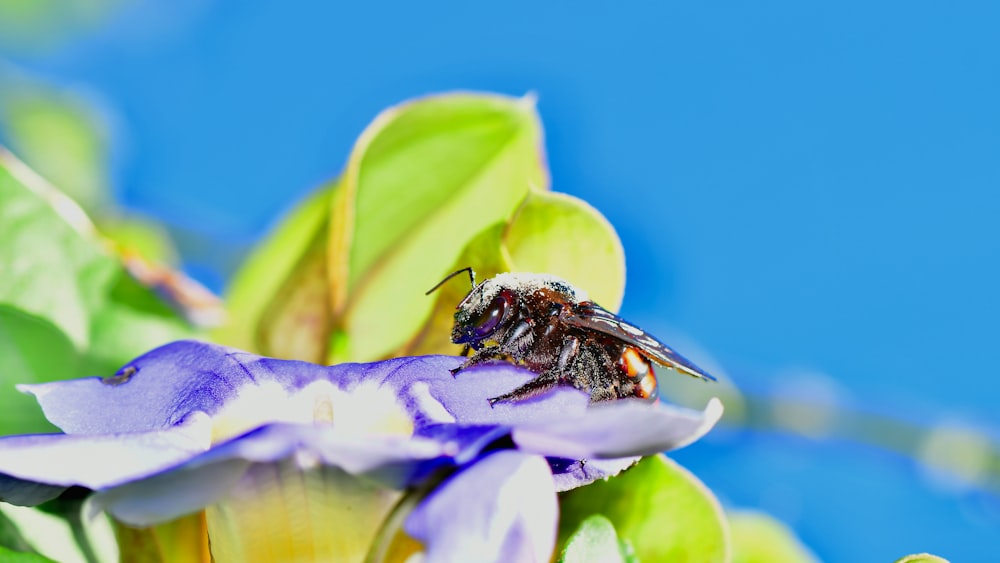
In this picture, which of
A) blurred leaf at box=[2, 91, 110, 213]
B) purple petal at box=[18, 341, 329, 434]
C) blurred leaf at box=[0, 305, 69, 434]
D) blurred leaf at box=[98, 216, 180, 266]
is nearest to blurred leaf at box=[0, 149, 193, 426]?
blurred leaf at box=[0, 305, 69, 434]

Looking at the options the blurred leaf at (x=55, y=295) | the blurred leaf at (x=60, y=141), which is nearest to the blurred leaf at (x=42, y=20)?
the blurred leaf at (x=60, y=141)

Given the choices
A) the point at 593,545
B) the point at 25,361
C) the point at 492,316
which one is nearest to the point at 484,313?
the point at 492,316

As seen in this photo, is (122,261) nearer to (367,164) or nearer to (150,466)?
(367,164)

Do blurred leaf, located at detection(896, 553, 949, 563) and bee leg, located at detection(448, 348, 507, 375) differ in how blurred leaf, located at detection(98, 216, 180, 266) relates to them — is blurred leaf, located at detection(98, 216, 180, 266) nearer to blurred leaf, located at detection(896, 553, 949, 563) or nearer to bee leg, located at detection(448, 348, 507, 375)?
bee leg, located at detection(448, 348, 507, 375)

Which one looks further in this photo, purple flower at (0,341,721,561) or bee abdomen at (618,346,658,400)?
bee abdomen at (618,346,658,400)

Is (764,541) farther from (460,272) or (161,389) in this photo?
(161,389)

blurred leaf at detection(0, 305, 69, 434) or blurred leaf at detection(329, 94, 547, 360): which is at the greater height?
blurred leaf at detection(329, 94, 547, 360)

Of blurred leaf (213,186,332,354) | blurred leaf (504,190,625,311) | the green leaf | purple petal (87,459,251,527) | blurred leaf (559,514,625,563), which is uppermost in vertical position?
blurred leaf (213,186,332,354)
